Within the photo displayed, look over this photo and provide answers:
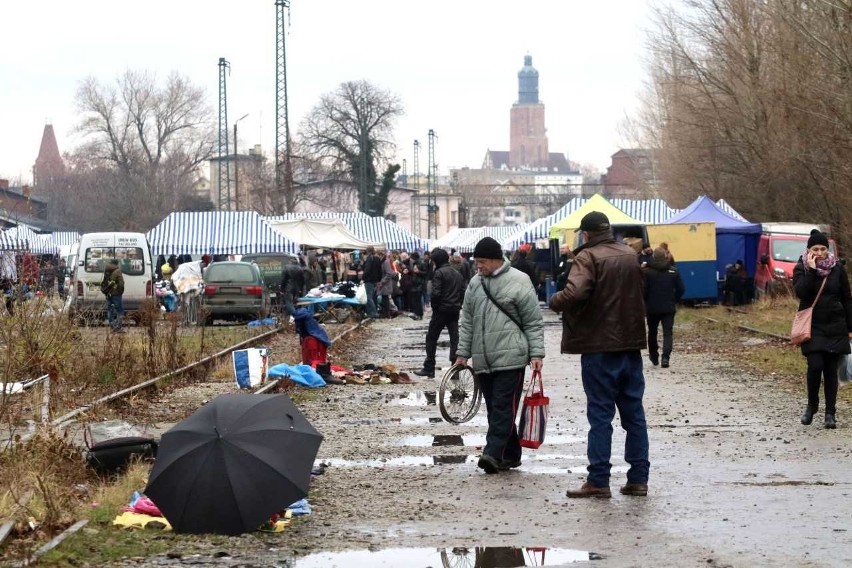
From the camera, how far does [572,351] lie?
9.27 m

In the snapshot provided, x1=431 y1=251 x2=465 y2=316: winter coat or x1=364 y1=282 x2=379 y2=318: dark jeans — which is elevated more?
x1=431 y1=251 x2=465 y2=316: winter coat

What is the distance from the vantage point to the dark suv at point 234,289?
34188 mm

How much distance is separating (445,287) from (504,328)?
8.26 meters

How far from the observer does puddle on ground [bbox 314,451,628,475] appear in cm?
1056

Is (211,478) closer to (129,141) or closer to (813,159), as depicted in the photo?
(813,159)

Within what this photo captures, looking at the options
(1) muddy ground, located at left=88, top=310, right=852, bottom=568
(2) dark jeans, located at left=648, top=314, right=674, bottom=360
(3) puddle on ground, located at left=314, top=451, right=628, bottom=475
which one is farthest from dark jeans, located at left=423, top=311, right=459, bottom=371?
(3) puddle on ground, located at left=314, top=451, right=628, bottom=475

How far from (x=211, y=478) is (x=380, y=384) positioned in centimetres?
1063

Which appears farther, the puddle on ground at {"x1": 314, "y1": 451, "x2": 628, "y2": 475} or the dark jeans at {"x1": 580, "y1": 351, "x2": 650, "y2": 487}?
the puddle on ground at {"x1": 314, "y1": 451, "x2": 628, "y2": 475}

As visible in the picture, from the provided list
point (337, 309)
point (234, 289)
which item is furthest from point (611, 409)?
point (337, 309)

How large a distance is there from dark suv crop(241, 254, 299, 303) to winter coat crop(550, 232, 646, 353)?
99.2 feet

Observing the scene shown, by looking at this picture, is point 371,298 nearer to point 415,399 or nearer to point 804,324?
point 415,399

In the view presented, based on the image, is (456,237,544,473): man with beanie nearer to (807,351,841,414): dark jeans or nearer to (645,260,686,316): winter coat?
(807,351,841,414): dark jeans

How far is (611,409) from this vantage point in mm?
9312

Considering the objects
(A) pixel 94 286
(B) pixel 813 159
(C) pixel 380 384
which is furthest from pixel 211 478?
(B) pixel 813 159
